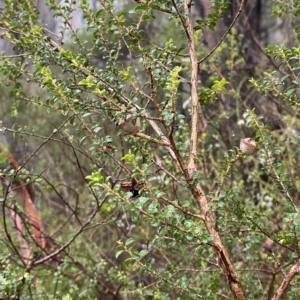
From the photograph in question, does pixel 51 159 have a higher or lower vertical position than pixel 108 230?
higher

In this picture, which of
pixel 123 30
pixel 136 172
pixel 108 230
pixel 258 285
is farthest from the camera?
pixel 108 230

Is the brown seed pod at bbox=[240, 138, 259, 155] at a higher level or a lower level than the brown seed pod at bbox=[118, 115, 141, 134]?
lower

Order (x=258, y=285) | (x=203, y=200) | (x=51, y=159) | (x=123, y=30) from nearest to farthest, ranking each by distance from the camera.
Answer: (x=203, y=200) → (x=123, y=30) → (x=258, y=285) → (x=51, y=159)

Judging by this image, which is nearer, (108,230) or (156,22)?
(108,230)

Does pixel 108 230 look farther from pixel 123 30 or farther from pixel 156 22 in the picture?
pixel 156 22

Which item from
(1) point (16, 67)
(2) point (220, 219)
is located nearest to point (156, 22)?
(1) point (16, 67)

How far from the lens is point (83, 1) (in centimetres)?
136

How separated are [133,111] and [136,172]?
0.15 m

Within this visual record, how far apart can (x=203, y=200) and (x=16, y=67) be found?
0.86 meters

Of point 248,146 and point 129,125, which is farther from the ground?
point 129,125

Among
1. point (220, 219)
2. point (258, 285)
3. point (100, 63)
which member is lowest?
point (258, 285)

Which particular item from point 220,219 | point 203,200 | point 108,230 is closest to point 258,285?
point 220,219

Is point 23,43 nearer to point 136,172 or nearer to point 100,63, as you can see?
point 136,172

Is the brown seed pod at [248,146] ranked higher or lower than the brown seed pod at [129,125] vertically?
lower
